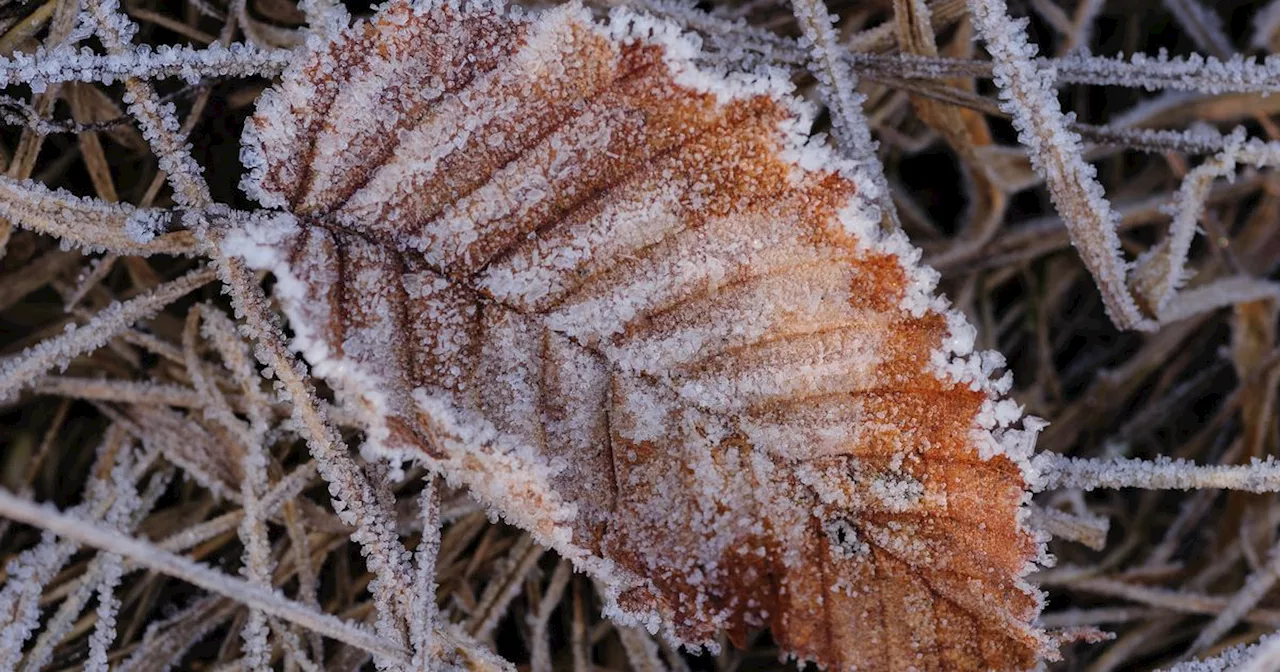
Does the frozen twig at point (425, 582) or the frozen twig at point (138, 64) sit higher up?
the frozen twig at point (138, 64)

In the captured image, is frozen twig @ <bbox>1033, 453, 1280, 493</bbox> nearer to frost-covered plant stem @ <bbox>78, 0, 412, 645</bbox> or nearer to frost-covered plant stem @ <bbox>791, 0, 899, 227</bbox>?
frost-covered plant stem @ <bbox>791, 0, 899, 227</bbox>

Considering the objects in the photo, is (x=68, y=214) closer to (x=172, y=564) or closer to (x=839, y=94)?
(x=172, y=564)

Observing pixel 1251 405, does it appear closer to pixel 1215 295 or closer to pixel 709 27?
pixel 1215 295

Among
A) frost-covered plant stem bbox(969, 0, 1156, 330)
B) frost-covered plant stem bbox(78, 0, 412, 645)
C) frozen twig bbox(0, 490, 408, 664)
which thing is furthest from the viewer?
frost-covered plant stem bbox(969, 0, 1156, 330)

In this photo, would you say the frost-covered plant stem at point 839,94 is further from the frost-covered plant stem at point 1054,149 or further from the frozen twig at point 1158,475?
the frozen twig at point 1158,475

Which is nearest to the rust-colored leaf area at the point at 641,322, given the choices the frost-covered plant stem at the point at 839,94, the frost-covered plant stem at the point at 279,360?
the frost-covered plant stem at the point at 279,360

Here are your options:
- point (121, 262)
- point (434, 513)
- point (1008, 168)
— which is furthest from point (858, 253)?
point (121, 262)

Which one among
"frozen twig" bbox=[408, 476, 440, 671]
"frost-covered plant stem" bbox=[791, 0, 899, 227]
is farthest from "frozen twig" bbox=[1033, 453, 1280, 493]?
"frozen twig" bbox=[408, 476, 440, 671]

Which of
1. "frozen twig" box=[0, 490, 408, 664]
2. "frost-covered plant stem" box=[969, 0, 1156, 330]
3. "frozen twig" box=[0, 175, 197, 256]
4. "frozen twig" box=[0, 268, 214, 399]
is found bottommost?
"frozen twig" box=[0, 490, 408, 664]

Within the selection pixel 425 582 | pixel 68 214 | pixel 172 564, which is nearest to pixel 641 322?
pixel 425 582
